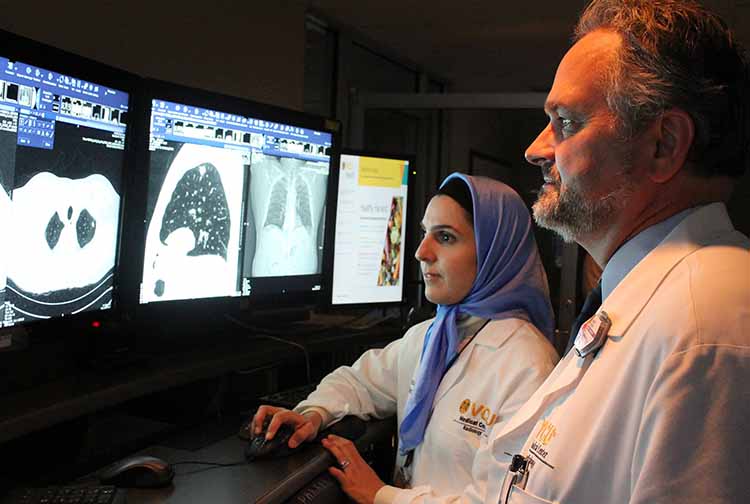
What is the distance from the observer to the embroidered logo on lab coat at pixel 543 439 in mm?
845

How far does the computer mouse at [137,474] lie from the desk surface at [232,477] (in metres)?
0.01

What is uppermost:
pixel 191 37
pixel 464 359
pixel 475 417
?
pixel 191 37

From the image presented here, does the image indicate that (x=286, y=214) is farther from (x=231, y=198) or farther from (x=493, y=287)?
(x=493, y=287)

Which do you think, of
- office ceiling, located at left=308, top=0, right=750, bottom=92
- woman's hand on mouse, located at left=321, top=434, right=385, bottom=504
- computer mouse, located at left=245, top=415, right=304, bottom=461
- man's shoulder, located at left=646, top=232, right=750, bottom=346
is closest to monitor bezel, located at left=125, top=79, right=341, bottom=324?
computer mouse, located at left=245, top=415, right=304, bottom=461

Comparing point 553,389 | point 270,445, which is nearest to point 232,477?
point 270,445

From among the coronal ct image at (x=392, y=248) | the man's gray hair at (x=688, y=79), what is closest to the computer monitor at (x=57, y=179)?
the man's gray hair at (x=688, y=79)

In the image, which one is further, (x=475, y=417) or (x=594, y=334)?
(x=475, y=417)

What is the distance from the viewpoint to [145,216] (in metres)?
1.58

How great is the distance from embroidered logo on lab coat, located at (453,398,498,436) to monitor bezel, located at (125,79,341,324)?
2.21ft

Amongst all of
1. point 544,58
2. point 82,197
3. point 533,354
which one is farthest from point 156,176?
point 544,58

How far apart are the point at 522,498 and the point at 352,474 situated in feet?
2.37

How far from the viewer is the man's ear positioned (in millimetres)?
900

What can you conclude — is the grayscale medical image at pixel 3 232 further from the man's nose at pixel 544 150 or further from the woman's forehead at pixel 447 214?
the woman's forehead at pixel 447 214

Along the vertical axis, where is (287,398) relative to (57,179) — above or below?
below
